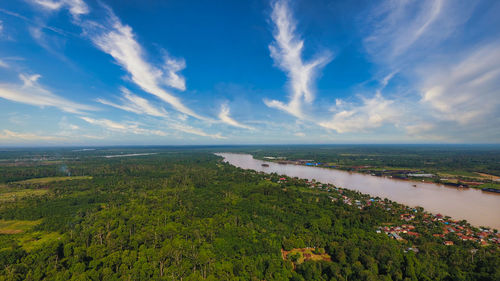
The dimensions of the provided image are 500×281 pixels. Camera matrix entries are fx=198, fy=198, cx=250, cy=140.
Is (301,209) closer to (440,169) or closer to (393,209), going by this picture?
(393,209)

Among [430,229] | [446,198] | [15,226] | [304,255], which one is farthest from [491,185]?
[15,226]

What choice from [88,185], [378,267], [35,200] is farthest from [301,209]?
[88,185]

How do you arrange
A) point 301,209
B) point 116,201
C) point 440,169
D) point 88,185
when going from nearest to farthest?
point 301,209 < point 116,201 < point 88,185 < point 440,169

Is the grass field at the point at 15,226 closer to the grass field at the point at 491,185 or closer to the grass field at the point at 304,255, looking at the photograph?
the grass field at the point at 304,255

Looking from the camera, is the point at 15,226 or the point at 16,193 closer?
the point at 15,226

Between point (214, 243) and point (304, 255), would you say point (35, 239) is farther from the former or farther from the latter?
point (304, 255)

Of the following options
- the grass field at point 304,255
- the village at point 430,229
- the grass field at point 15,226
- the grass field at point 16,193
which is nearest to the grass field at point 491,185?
the village at point 430,229
